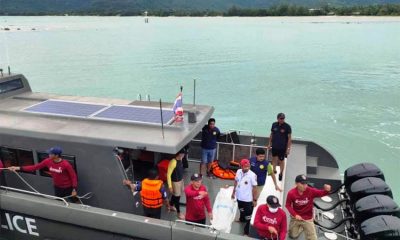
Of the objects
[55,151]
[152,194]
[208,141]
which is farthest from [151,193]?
[208,141]

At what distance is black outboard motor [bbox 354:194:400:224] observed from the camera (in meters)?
5.96

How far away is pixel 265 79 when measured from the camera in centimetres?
2794

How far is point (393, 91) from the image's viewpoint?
79.4ft

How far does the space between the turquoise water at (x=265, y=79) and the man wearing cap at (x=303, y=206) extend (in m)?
6.78

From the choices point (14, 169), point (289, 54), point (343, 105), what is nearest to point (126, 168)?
point (14, 169)

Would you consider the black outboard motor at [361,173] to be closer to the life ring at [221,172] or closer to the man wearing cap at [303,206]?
the man wearing cap at [303,206]

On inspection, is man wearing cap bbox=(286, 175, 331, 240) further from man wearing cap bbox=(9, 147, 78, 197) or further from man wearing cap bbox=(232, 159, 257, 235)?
man wearing cap bbox=(9, 147, 78, 197)

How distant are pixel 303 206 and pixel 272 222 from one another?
30.3 inches

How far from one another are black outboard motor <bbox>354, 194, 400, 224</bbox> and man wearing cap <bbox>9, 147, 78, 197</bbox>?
4.51 m

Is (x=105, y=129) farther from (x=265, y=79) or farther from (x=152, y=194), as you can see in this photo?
(x=265, y=79)

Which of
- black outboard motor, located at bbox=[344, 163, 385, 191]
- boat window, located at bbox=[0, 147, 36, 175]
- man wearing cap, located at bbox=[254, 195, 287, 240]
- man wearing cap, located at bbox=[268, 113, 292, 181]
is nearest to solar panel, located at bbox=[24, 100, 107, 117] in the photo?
boat window, located at bbox=[0, 147, 36, 175]

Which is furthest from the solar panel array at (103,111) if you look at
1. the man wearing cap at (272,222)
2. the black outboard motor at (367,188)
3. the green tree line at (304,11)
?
the green tree line at (304,11)

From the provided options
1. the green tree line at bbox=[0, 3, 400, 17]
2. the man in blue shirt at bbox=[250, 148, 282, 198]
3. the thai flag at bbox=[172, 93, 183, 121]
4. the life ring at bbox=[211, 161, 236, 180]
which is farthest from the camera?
the green tree line at bbox=[0, 3, 400, 17]

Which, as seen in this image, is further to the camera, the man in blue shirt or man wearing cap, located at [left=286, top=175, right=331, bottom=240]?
the man in blue shirt
